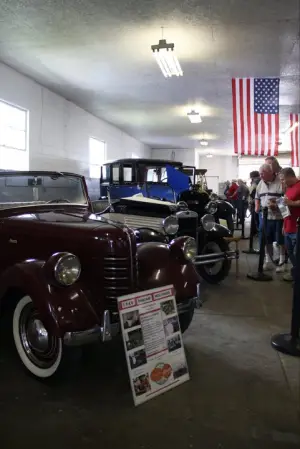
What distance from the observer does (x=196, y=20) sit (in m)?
4.71

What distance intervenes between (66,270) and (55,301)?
0.20 metres

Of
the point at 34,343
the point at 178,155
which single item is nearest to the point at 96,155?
the point at 178,155

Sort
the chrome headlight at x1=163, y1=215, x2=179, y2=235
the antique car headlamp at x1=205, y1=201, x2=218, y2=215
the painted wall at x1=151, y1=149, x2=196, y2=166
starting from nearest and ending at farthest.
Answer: the chrome headlight at x1=163, y1=215, x2=179, y2=235 → the antique car headlamp at x1=205, y1=201, x2=218, y2=215 → the painted wall at x1=151, y1=149, x2=196, y2=166

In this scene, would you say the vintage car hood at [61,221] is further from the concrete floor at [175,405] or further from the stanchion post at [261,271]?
the stanchion post at [261,271]

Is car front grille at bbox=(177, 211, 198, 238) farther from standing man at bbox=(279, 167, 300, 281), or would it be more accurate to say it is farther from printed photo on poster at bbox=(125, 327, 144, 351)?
printed photo on poster at bbox=(125, 327, 144, 351)

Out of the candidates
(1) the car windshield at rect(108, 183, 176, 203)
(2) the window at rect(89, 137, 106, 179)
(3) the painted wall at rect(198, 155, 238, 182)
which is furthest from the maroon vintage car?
(3) the painted wall at rect(198, 155, 238, 182)

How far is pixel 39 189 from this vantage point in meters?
3.58

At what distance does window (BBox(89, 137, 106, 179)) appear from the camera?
1122 centimetres

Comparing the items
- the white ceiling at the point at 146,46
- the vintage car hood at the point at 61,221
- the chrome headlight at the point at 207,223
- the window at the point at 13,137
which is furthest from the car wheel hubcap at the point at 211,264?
the window at the point at 13,137

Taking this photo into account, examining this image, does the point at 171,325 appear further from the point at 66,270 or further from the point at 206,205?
the point at 206,205

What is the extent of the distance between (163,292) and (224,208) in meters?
4.26

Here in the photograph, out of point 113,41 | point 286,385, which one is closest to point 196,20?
point 113,41

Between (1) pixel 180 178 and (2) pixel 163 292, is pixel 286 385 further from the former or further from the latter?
(1) pixel 180 178

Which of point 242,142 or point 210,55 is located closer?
point 210,55
